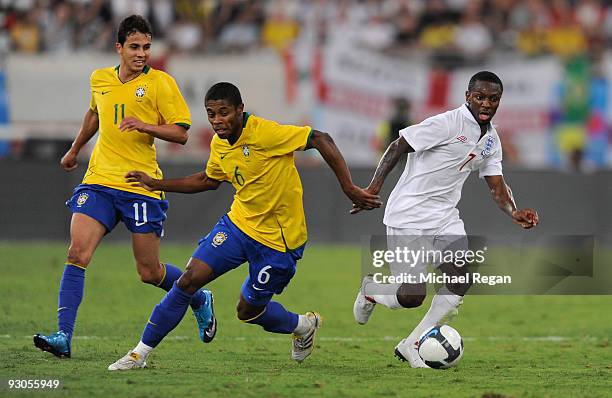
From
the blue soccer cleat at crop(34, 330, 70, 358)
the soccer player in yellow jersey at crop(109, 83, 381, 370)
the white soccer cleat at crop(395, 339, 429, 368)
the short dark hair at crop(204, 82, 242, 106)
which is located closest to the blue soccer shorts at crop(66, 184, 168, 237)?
the soccer player in yellow jersey at crop(109, 83, 381, 370)

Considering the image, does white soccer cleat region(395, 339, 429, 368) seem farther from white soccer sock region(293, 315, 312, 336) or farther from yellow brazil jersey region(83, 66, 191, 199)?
yellow brazil jersey region(83, 66, 191, 199)

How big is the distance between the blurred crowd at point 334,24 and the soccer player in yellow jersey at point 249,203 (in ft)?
44.0

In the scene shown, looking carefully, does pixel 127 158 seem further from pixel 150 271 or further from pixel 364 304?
pixel 364 304

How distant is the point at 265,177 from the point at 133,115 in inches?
52.3

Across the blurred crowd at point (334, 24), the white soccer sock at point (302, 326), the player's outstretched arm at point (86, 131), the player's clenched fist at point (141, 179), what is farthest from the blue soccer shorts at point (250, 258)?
the blurred crowd at point (334, 24)

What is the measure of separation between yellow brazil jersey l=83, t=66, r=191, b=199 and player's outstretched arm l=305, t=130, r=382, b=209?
1.22 m

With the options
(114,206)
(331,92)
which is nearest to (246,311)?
(114,206)

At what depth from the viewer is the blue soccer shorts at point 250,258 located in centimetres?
822

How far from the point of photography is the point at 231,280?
1542cm

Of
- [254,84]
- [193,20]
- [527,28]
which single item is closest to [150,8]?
[193,20]

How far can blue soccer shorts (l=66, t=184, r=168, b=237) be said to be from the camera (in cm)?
888

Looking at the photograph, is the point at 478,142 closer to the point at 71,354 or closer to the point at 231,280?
the point at 71,354

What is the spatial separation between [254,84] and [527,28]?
5760mm

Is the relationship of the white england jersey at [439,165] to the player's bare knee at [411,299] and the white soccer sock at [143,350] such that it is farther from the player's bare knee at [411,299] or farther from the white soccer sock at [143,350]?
the white soccer sock at [143,350]
